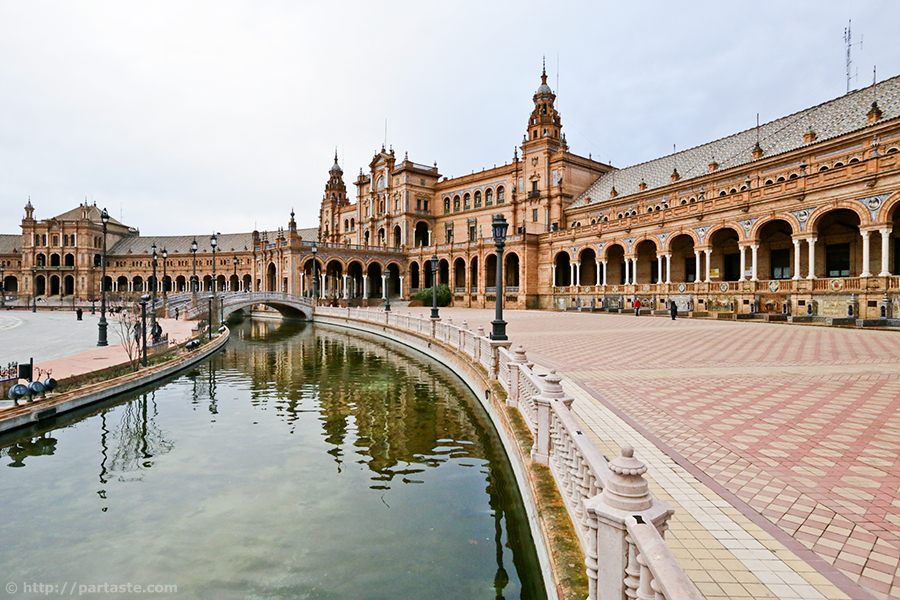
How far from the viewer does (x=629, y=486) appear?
2709mm

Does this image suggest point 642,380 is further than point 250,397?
No

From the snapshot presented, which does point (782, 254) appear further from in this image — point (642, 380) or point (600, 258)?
point (642, 380)

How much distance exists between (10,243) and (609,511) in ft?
408

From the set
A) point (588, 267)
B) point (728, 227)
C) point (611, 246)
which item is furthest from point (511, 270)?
point (728, 227)

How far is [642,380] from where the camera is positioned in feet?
33.5

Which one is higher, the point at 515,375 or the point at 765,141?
the point at 765,141

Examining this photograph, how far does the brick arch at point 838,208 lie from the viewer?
80.8ft

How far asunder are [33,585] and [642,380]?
395 inches

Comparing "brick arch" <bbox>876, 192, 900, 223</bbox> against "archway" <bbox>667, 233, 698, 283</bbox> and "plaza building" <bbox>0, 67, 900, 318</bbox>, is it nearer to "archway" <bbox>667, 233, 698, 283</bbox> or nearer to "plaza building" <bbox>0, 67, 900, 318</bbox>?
"plaza building" <bbox>0, 67, 900, 318</bbox>

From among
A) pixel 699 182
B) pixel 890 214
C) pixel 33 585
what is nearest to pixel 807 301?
pixel 890 214

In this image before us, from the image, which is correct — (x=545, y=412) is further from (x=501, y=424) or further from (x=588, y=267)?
(x=588, y=267)

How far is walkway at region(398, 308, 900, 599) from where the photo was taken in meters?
3.46

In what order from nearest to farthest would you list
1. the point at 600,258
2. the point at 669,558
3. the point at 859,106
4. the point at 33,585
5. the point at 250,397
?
the point at 669,558 < the point at 33,585 < the point at 250,397 < the point at 859,106 < the point at 600,258

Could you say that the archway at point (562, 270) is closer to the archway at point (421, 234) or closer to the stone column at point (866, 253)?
the archway at point (421, 234)
